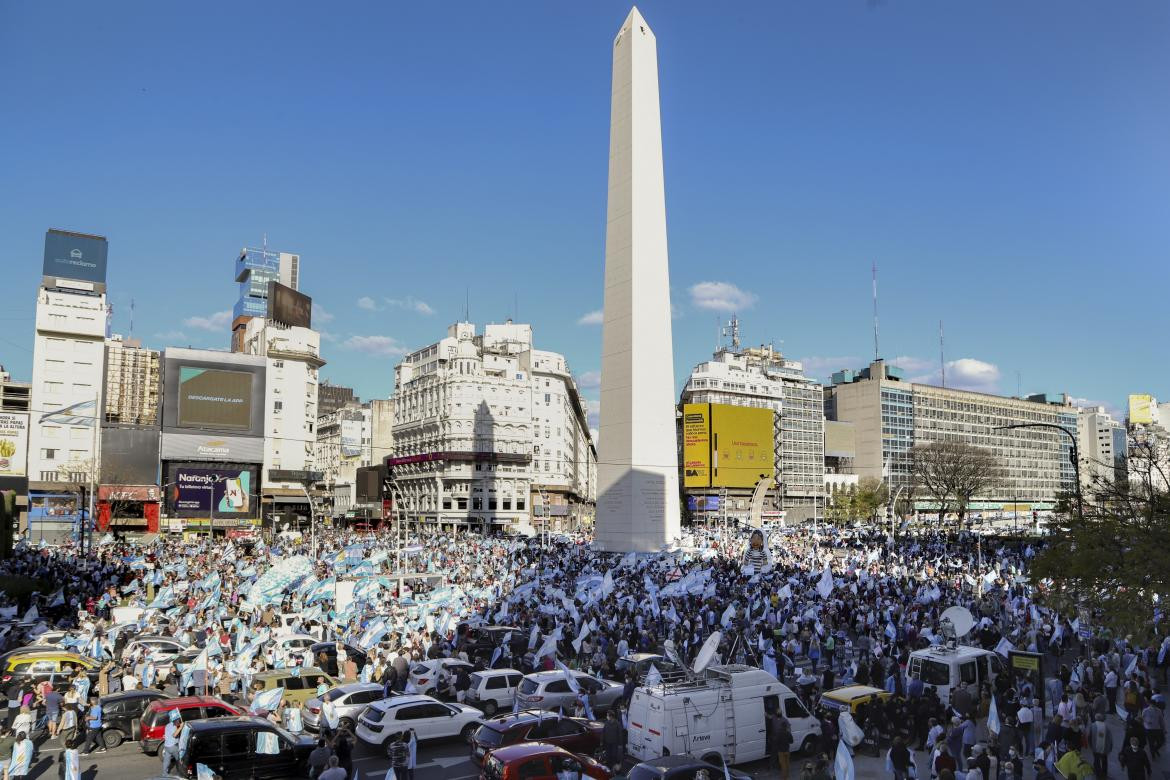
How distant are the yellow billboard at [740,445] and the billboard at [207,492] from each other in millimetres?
55537

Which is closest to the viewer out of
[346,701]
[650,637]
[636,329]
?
[346,701]

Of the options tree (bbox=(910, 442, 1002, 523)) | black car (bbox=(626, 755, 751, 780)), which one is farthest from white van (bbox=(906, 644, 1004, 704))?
tree (bbox=(910, 442, 1002, 523))

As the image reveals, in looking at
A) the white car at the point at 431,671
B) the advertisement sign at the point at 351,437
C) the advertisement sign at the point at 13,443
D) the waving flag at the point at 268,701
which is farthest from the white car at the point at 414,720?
the advertisement sign at the point at 351,437

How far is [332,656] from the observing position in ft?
76.0

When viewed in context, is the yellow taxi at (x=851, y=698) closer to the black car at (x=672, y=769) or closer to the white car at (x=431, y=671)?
the black car at (x=672, y=769)

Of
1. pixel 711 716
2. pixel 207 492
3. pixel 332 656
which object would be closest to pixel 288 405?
pixel 207 492

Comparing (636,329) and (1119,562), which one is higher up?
(636,329)

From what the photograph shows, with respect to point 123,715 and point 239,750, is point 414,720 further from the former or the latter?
point 123,715

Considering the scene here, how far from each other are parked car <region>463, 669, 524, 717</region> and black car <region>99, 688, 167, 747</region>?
5.94 m

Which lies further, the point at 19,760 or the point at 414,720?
the point at 414,720

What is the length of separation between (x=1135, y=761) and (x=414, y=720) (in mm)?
11472

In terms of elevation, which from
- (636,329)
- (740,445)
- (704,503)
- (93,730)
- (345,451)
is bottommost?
(93,730)

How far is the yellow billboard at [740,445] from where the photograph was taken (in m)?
116

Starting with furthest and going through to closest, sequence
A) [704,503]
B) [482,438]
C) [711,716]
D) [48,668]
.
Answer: [704,503]
[482,438]
[48,668]
[711,716]
